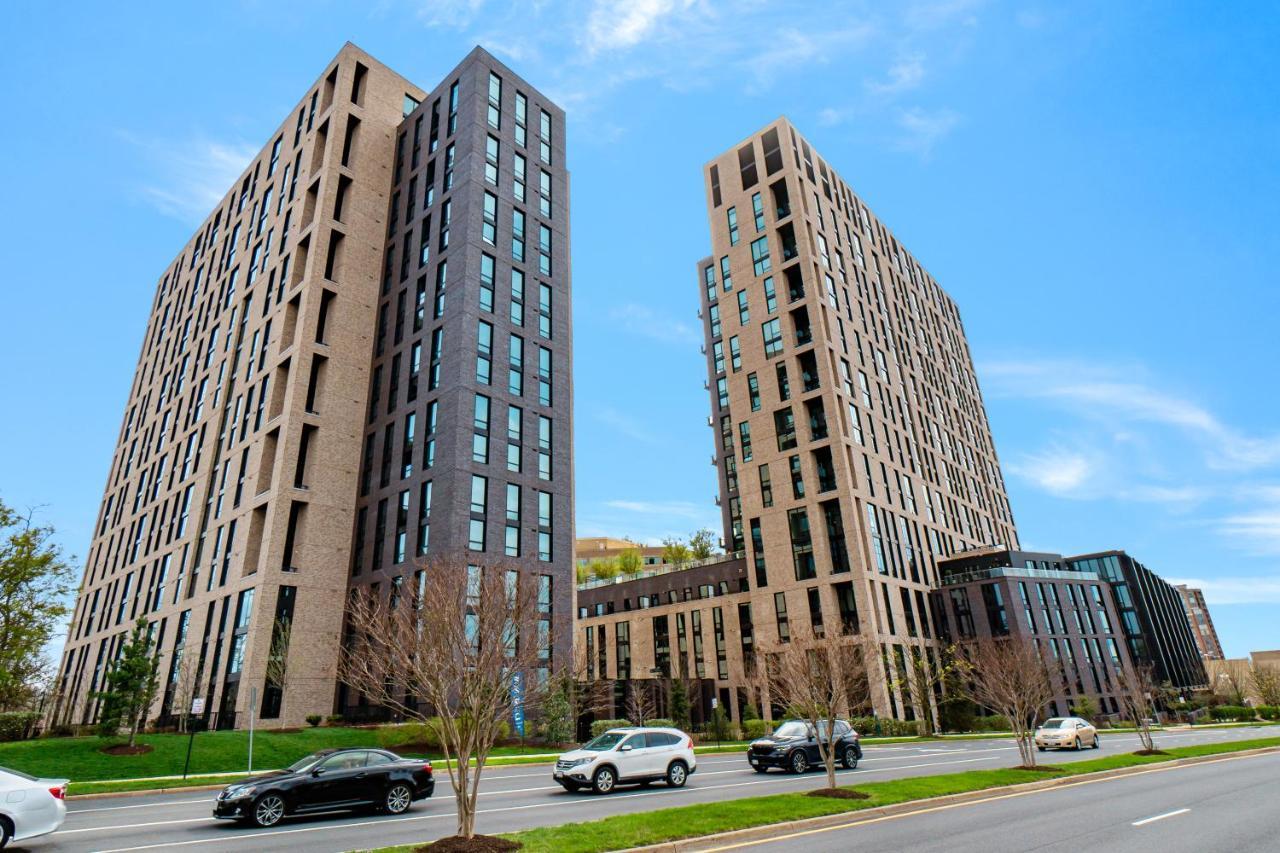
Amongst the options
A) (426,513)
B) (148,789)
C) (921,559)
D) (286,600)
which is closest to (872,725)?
(921,559)

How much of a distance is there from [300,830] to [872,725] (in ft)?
139

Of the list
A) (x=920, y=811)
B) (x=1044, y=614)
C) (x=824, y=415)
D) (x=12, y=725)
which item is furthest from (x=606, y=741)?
(x=1044, y=614)

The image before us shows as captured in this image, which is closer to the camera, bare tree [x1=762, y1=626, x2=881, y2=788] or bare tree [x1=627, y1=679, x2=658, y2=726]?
bare tree [x1=762, y1=626, x2=881, y2=788]

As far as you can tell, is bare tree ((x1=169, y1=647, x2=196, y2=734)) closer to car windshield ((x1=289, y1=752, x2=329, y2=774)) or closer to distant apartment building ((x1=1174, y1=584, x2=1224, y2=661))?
car windshield ((x1=289, y1=752, x2=329, y2=774))

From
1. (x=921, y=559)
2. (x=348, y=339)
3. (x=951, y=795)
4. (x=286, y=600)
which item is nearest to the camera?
(x=951, y=795)

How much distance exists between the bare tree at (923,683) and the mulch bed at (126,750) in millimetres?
42118

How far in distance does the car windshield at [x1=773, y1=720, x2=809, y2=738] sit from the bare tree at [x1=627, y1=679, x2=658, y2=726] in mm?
15888

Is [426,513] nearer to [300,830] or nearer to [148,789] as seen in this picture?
[148,789]

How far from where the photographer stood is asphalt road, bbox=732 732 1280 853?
35.8ft

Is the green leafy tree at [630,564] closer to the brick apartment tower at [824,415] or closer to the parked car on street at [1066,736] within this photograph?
the brick apartment tower at [824,415]

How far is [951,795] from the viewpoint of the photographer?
1653cm

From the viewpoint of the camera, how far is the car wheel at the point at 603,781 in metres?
19.2

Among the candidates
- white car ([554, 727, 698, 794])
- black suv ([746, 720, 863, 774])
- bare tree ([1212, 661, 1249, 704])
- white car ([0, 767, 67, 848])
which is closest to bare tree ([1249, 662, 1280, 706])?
bare tree ([1212, 661, 1249, 704])

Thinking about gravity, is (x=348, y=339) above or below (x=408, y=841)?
above
